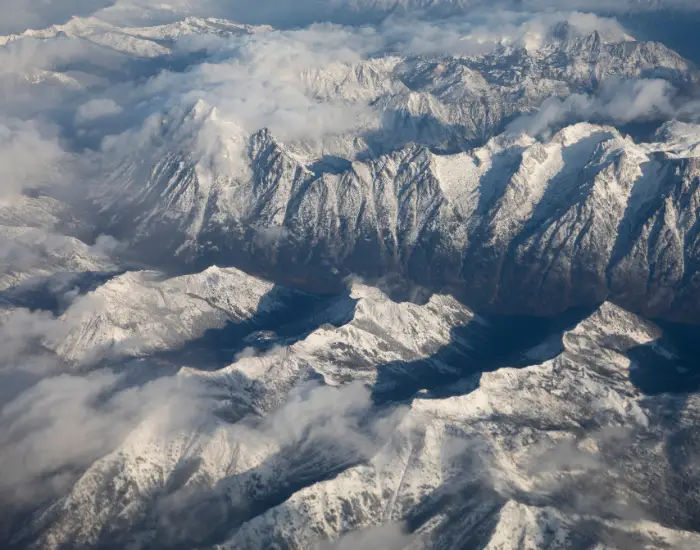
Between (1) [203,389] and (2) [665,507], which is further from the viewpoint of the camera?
(1) [203,389]

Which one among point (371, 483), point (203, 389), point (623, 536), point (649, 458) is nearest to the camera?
point (623, 536)

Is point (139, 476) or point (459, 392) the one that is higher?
point (459, 392)

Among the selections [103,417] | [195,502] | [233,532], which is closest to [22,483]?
[103,417]

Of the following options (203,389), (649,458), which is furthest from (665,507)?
(203,389)

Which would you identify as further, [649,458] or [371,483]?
[649,458]

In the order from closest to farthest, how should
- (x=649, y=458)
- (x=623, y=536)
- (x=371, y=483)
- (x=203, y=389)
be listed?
1. (x=623, y=536)
2. (x=371, y=483)
3. (x=649, y=458)
4. (x=203, y=389)

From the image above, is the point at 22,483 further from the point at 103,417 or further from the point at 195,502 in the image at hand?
the point at 195,502

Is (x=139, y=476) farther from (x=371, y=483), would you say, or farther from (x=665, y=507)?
(x=665, y=507)

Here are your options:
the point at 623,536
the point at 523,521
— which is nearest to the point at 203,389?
the point at 523,521

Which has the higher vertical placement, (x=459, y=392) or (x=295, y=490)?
(x=459, y=392)
